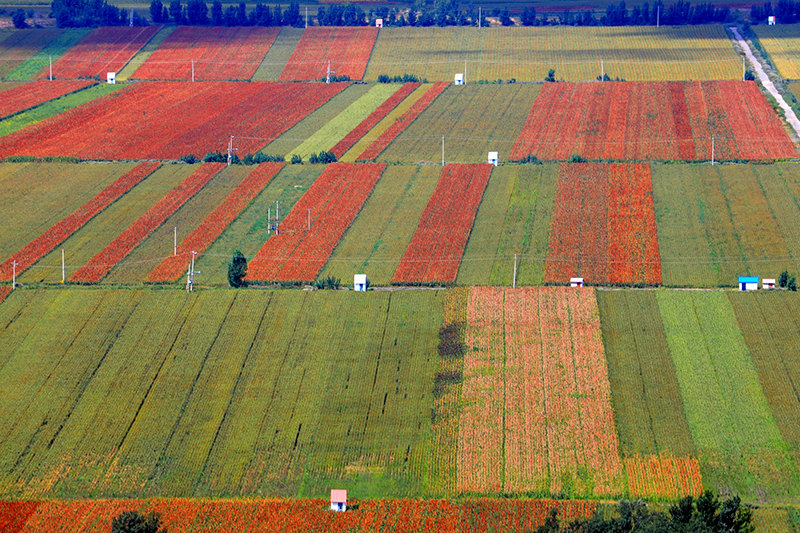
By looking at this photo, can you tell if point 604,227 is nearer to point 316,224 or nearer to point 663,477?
point 316,224

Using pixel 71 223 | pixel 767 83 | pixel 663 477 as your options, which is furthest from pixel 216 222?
pixel 767 83

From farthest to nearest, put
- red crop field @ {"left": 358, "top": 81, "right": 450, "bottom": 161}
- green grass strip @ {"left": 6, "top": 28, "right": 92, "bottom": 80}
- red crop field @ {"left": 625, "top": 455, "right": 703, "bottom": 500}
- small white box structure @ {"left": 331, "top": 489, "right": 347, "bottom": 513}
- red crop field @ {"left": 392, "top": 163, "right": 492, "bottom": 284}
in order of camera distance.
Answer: green grass strip @ {"left": 6, "top": 28, "right": 92, "bottom": 80} < red crop field @ {"left": 358, "top": 81, "right": 450, "bottom": 161} < red crop field @ {"left": 392, "top": 163, "right": 492, "bottom": 284} < red crop field @ {"left": 625, "top": 455, "right": 703, "bottom": 500} < small white box structure @ {"left": 331, "top": 489, "right": 347, "bottom": 513}

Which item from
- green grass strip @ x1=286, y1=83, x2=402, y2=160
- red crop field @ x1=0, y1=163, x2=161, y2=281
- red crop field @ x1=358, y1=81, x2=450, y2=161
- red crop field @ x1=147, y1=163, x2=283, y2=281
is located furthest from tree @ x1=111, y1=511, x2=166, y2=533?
green grass strip @ x1=286, y1=83, x2=402, y2=160

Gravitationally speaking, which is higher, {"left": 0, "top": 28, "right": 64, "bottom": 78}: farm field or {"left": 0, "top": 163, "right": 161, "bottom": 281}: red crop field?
{"left": 0, "top": 28, "right": 64, "bottom": 78}: farm field

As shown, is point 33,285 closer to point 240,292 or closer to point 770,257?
point 240,292

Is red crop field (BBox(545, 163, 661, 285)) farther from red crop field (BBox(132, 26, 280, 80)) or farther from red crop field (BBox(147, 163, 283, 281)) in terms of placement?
red crop field (BBox(132, 26, 280, 80))

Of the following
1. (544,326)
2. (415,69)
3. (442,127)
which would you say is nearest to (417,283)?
(544,326)
